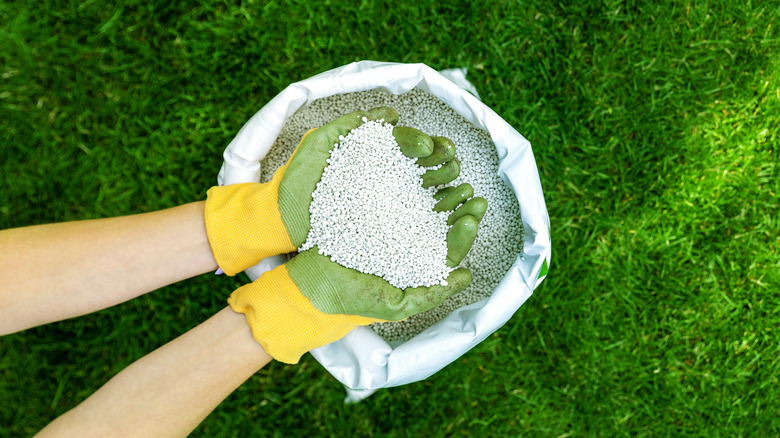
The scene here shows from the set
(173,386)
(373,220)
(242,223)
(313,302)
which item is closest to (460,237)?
(373,220)

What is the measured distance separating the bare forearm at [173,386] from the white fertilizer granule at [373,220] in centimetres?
21

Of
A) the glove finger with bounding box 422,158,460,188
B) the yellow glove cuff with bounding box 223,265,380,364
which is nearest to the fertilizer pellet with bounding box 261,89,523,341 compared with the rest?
the glove finger with bounding box 422,158,460,188

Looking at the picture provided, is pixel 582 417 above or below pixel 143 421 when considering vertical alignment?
below

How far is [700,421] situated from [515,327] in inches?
20.3

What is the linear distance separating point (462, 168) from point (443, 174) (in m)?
0.14

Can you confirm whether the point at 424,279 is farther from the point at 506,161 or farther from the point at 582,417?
the point at 582,417

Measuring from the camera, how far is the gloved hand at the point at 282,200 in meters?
0.88

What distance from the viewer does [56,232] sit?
2.73 feet

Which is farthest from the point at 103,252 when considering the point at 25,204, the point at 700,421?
the point at 700,421

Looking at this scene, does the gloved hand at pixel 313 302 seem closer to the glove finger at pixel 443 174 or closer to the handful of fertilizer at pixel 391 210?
the handful of fertilizer at pixel 391 210

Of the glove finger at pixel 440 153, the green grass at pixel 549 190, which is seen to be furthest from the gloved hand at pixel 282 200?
the green grass at pixel 549 190

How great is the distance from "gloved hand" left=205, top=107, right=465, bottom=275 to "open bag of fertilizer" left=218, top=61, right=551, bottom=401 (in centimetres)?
9

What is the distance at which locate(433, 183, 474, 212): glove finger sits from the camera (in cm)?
90

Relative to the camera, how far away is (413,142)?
89cm
